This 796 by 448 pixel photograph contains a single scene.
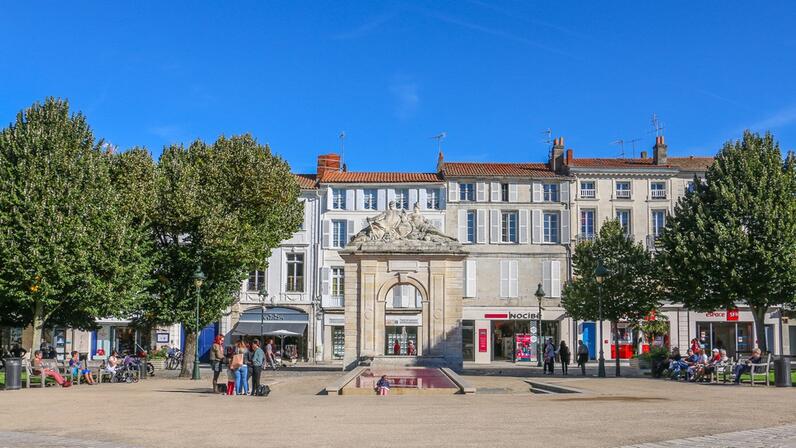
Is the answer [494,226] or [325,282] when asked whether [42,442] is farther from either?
[494,226]

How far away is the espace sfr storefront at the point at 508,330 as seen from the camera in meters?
56.1

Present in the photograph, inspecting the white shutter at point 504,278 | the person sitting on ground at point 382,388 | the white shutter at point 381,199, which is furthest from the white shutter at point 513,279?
the person sitting on ground at point 382,388

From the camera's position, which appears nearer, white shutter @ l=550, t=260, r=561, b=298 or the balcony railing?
the balcony railing

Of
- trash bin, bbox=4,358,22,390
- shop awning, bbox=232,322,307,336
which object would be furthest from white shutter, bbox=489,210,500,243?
trash bin, bbox=4,358,22,390

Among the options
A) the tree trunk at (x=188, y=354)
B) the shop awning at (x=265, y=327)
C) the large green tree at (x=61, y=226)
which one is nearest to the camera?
the large green tree at (x=61, y=226)

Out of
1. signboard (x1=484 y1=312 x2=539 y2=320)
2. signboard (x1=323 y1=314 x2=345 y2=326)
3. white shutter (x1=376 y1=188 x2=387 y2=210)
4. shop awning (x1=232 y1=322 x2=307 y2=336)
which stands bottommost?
shop awning (x1=232 y1=322 x2=307 y2=336)

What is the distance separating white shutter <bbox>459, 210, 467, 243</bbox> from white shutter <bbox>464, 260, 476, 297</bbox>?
1.53m

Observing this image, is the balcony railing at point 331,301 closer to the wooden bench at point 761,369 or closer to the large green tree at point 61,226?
the large green tree at point 61,226

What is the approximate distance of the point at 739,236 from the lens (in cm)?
3397

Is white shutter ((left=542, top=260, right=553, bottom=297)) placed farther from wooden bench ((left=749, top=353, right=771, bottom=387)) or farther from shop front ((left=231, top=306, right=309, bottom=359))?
wooden bench ((left=749, top=353, right=771, bottom=387))

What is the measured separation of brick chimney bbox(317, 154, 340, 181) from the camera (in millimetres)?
59125

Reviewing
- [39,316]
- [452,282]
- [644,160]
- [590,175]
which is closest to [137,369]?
[39,316]

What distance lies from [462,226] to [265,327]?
14.3 meters

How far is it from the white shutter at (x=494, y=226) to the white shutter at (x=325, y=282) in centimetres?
1076
